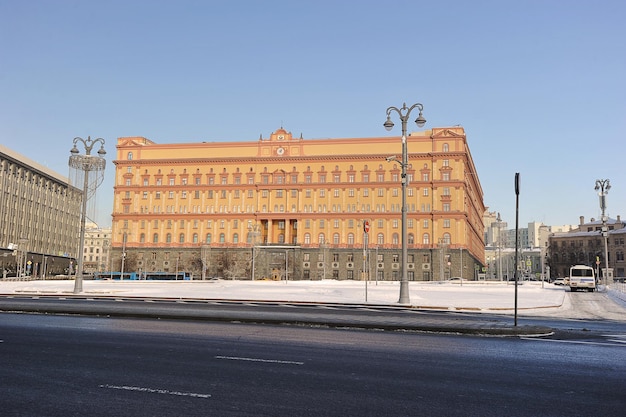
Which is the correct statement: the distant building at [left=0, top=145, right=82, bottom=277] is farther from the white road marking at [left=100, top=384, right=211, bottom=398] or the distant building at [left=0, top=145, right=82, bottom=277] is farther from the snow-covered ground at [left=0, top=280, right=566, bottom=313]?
the white road marking at [left=100, top=384, right=211, bottom=398]

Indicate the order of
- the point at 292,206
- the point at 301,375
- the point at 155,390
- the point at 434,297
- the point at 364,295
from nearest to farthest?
the point at 155,390
the point at 301,375
the point at 434,297
the point at 364,295
the point at 292,206

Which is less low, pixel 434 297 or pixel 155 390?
pixel 434 297

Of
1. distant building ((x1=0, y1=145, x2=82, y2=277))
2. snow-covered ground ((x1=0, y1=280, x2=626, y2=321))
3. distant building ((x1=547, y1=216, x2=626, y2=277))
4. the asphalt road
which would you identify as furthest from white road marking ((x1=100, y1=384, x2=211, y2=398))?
distant building ((x1=547, y1=216, x2=626, y2=277))

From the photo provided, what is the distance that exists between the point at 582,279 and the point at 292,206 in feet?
221

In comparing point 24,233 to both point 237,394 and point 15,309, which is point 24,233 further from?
point 237,394

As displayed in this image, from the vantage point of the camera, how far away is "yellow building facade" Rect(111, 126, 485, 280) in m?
108

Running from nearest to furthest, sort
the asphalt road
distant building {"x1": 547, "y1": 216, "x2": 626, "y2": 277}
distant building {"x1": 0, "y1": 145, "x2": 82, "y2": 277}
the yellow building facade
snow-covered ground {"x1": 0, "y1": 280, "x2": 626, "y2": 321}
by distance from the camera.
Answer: the asphalt road < snow-covered ground {"x1": 0, "y1": 280, "x2": 626, "y2": 321} < the yellow building facade < distant building {"x1": 0, "y1": 145, "x2": 82, "y2": 277} < distant building {"x1": 547, "y1": 216, "x2": 626, "y2": 277}

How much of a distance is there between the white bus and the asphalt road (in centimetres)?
4851

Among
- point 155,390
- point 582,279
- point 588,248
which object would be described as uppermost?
point 588,248

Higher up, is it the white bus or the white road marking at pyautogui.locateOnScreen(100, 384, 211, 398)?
the white bus

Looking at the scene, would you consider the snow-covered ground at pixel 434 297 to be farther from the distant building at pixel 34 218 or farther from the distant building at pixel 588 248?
the distant building at pixel 588 248

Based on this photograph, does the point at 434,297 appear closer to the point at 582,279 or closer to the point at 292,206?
the point at 582,279

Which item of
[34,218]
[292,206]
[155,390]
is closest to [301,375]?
[155,390]

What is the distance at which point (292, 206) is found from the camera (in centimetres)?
11581
